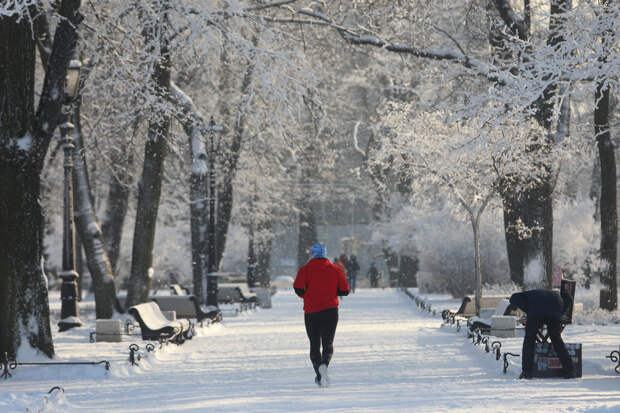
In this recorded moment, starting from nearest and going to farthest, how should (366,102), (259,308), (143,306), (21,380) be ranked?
(21,380) < (143,306) < (259,308) < (366,102)

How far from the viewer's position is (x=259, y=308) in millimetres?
35625

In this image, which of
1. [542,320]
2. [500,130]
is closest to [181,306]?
[500,130]

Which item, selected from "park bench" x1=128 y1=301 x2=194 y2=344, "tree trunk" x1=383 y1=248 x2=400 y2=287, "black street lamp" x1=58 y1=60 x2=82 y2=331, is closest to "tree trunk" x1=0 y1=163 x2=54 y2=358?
"park bench" x1=128 y1=301 x2=194 y2=344

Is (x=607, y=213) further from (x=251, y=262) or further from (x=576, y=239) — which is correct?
(x=251, y=262)

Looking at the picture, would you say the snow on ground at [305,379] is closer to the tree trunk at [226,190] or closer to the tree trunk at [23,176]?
the tree trunk at [23,176]

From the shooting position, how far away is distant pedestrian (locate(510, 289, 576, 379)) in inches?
499

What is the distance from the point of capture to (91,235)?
22781 millimetres

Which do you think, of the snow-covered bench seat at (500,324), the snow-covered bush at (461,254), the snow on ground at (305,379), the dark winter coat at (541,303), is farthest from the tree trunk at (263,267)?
the dark winter coat at (541,303)

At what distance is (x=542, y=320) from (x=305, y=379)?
3109 millimetres

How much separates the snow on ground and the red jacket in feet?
3.23

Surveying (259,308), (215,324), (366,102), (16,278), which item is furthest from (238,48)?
(366,102)

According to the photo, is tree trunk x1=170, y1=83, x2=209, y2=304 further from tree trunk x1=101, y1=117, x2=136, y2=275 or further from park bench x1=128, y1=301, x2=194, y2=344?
park bench x1=128, y1=301, x2=194, y2=344

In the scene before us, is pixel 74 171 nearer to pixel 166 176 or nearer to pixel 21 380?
pixel 21 380

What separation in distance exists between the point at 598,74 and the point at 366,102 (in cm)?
4517
